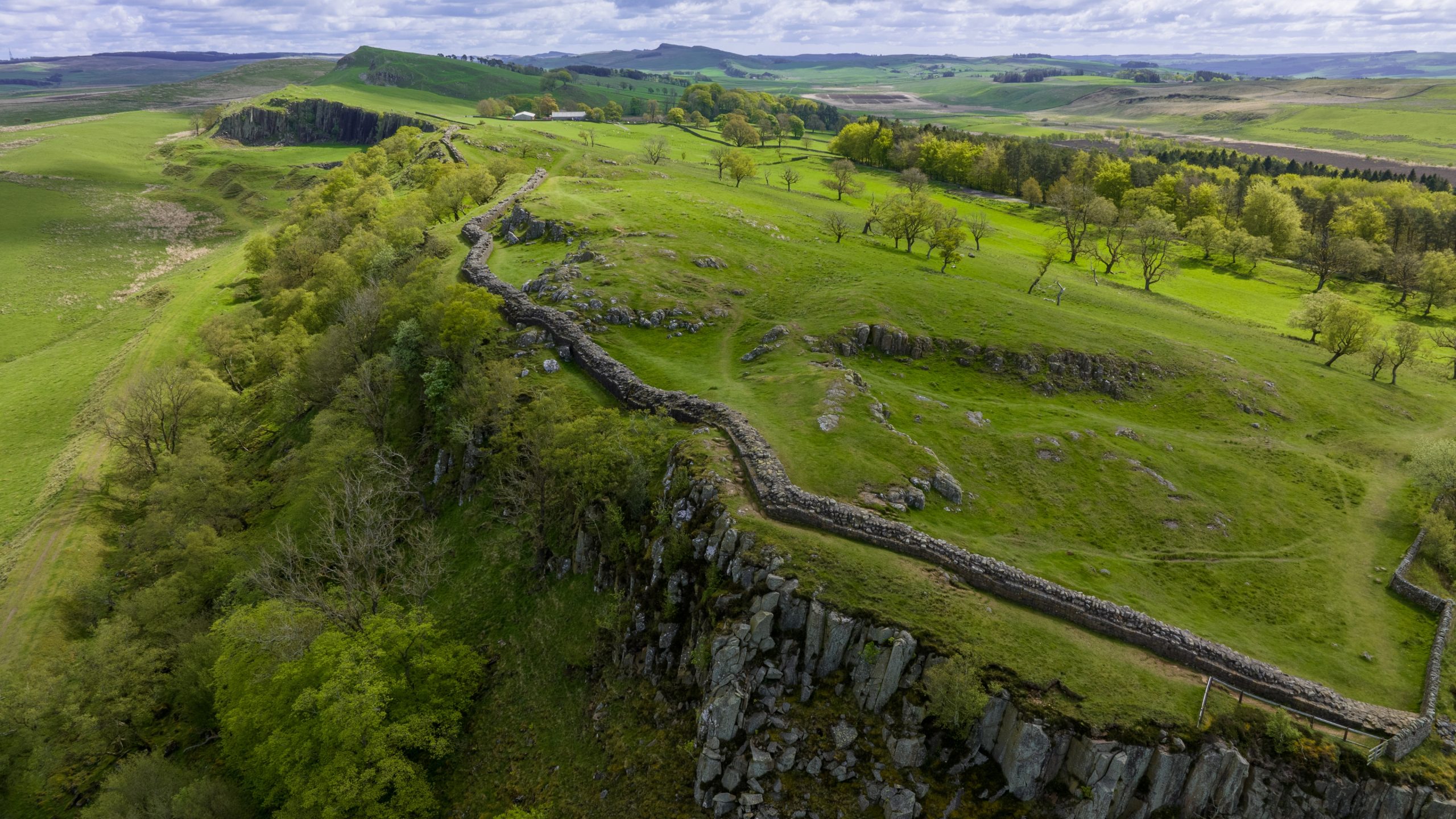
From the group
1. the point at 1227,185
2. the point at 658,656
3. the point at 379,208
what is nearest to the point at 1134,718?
the point at 658,656

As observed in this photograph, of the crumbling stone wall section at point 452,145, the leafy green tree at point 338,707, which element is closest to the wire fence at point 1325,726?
→ the leafy green tree at point 338,707

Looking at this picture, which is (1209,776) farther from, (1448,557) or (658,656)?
(1448,557)

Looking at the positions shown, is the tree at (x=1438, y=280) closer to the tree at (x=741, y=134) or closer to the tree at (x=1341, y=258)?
the tree at (x=1341, y=258)

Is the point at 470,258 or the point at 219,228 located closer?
the point at 470,258

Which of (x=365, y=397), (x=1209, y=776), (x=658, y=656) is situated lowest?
(x=658, y=656)

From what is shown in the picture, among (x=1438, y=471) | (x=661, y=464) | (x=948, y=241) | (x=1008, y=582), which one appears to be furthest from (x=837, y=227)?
(x=1008, y=582)

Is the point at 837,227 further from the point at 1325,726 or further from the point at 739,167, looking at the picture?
the point at 1325,726

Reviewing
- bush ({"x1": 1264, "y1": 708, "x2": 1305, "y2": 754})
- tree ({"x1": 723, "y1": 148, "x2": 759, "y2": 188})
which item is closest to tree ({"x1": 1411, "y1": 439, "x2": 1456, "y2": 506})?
bush ({"x1": 1264, "y1": 708, "x2": 1305, "y2": 754})
